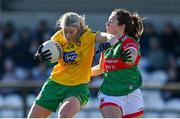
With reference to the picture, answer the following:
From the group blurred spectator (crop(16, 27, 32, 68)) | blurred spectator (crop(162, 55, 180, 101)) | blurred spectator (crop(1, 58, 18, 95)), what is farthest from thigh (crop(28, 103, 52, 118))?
blurred spectator (crop(16, 27, 32, 68))

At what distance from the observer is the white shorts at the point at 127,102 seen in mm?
9680

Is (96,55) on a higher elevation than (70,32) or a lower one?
lower

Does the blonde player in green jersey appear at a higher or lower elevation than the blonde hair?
lower

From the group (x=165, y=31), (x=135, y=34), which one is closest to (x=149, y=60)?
(x=165, y=31)

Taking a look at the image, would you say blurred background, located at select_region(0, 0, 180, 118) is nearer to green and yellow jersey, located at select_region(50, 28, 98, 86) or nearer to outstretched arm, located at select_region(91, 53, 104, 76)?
outstretched arm, located at select_region(91, 53, 104, 76)

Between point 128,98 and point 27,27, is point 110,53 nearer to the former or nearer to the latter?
point 128,98

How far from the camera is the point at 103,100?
382 inches

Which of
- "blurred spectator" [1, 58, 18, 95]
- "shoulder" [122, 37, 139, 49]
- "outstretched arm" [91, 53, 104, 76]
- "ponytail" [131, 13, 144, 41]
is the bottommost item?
"blurred spectator" [1, 58, 18, 95]

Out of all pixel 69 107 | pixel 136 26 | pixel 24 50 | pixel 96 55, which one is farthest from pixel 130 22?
pixel 24 50

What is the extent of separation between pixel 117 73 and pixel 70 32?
68 cm

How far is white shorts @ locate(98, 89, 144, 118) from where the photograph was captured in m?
9.68

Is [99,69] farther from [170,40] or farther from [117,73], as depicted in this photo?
[170,40]

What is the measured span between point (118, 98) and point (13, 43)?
769 cm

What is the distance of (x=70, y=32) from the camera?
9.62m
